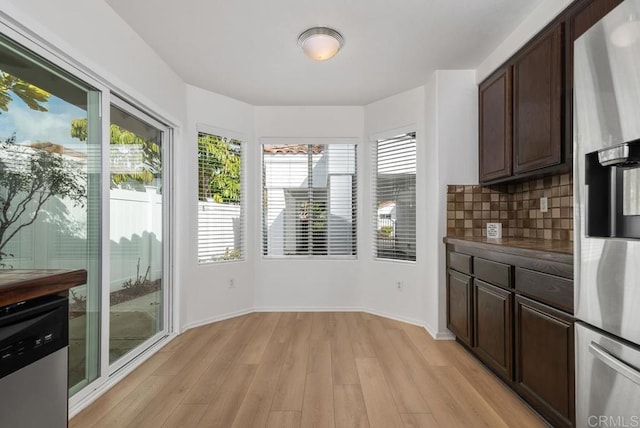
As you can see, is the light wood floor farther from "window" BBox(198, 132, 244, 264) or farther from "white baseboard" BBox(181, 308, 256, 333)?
"window" BBox(198, 132, 244, 264)

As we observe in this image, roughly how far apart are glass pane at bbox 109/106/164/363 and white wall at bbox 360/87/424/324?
224cm

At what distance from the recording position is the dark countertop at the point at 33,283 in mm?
876

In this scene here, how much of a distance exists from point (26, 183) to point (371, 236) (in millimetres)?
3126

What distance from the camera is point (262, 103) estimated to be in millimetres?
3963

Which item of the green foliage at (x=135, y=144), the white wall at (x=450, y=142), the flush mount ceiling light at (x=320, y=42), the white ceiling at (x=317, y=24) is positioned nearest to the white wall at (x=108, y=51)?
the white ceiling at (x=317, y=24)

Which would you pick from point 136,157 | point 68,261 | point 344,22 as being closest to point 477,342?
point 344,22

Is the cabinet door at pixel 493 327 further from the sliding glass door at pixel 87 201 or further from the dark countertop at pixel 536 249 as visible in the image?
the sliding glass door at pixel 87 201

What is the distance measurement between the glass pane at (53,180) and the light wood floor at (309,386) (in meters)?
0.48

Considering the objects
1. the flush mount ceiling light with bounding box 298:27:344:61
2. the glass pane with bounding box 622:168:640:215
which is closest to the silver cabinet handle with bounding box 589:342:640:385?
the glass pane with bounding box 622:168:640:215

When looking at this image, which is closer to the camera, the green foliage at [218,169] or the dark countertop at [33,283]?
the dark countertop at [33,283]

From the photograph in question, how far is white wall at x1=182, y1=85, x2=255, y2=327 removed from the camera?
340 centimetres

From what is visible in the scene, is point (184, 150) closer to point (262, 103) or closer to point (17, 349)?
point (262, 103)

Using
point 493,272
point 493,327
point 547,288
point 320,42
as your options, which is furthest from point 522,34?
point 493,327

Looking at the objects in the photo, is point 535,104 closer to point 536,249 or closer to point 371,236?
point 536,249
